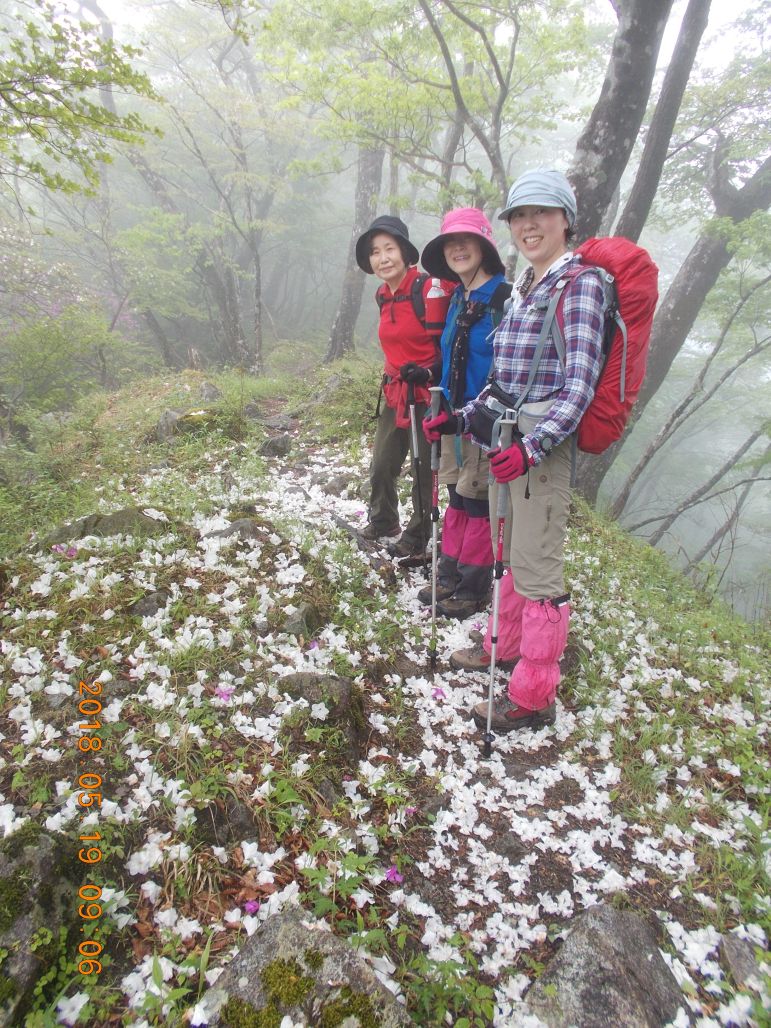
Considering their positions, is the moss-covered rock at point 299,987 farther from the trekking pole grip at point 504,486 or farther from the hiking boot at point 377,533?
the hiking boot at point 377,533

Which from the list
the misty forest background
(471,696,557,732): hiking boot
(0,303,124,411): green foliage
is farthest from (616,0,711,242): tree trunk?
(0,303,124,411): green foliage

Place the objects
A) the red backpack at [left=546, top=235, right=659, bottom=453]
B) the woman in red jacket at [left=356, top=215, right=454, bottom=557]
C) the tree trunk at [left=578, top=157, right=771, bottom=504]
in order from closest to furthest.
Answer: the red backpack at [left=546, top=235, right=659, bottom=453] < the woman in red jacket at [left=356, top=215, right=454, bottom=557] < the tree trunk at [left=578, top=157, right=771, bottom=504]

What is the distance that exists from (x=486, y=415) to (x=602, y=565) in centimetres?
392

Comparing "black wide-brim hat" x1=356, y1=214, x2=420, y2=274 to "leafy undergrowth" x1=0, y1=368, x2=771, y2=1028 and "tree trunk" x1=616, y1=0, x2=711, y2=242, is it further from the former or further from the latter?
"tree trunk" x1=616, y1=0, x2=711, y2=242

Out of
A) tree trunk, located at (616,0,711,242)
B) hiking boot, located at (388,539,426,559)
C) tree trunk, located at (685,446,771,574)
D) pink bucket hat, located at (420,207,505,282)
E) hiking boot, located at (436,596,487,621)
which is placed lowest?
tree trunk, located at (685,446,771,574)

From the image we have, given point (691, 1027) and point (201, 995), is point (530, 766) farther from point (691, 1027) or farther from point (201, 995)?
point (201, 995)

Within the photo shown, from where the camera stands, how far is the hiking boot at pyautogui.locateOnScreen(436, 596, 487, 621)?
5.34m

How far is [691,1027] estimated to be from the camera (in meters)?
2.34

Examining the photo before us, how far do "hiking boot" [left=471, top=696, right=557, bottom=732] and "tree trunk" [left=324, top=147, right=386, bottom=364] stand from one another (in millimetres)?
14632

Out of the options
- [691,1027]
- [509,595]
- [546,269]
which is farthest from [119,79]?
[691,1027]

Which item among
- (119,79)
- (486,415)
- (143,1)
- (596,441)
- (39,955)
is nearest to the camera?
(39,955)

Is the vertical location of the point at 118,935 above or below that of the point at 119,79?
below

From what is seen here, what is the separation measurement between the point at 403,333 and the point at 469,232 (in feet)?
3.95
